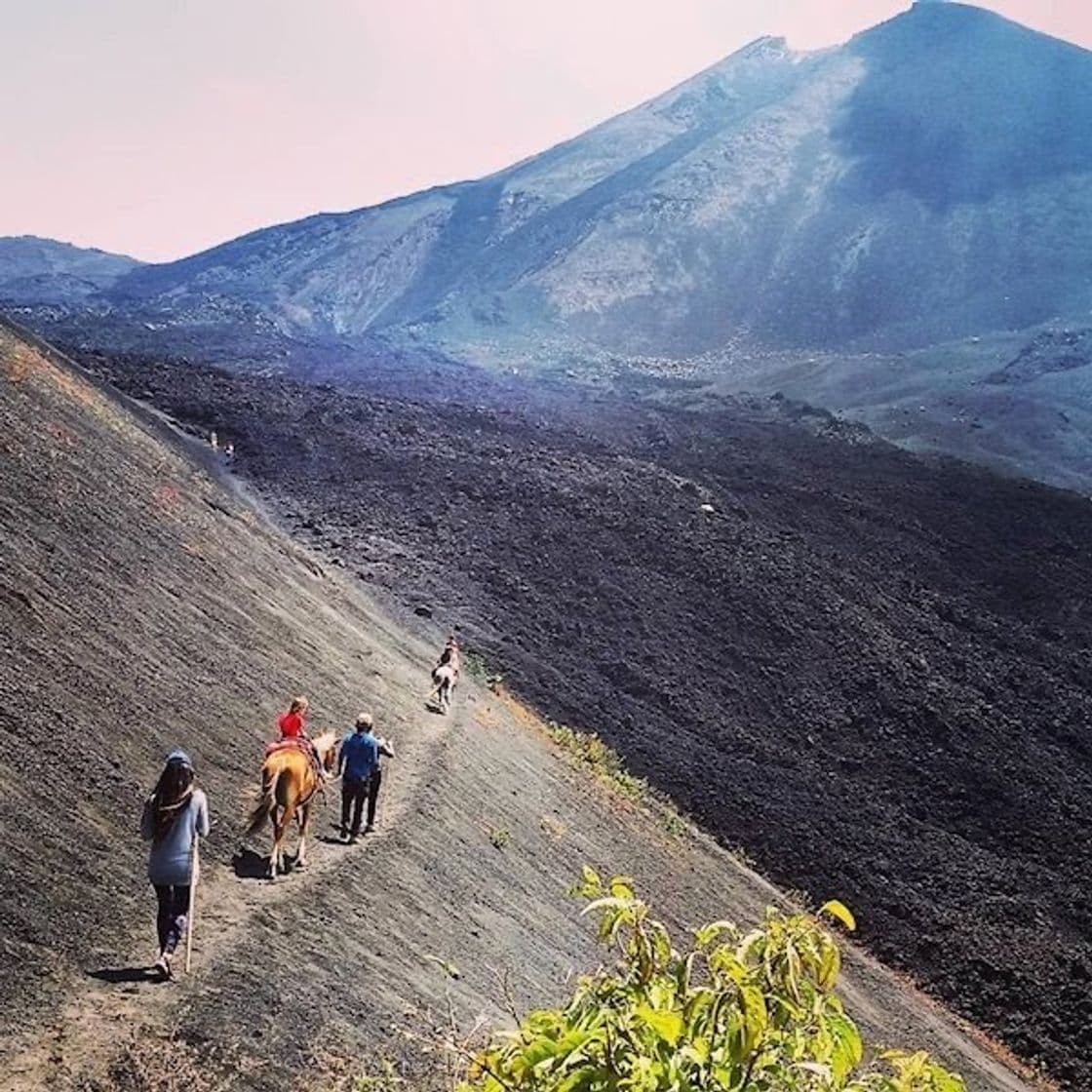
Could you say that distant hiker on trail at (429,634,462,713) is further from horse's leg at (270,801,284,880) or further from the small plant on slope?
the small plant on slope

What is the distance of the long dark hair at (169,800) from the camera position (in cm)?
764

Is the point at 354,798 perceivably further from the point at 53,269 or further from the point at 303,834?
the point at 53,269

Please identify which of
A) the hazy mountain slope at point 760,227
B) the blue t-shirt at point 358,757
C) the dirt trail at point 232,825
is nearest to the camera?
the dirt trail at point 232,825

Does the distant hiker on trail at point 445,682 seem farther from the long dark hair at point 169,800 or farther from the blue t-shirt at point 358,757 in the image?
the long dark hair at point 169,800

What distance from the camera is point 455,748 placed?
17.5 m

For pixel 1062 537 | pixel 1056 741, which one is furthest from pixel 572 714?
pixel 1062 537

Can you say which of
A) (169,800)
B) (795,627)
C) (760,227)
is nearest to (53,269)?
(760,227)

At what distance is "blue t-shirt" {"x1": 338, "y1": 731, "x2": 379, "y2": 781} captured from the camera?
11758 millimetres

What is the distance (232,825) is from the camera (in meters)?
10.8

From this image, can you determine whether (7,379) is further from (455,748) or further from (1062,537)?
(1062,537)

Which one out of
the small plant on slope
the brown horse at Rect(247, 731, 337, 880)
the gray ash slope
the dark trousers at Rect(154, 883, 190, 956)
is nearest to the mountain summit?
the gray ash slope

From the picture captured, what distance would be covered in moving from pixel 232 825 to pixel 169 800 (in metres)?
3.28

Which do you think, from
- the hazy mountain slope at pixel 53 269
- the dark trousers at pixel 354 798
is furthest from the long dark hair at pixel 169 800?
the hazy mountain slope at pixel 53 269

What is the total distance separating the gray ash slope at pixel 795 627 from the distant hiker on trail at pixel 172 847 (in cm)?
1630
